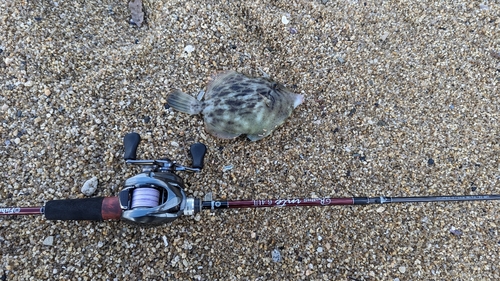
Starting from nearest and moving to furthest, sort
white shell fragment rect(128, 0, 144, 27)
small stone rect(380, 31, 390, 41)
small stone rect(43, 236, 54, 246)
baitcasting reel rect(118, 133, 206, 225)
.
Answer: baitcasting reel rect(118, 133, 206, 225)
small stone rect(43, 236, 54, 246)
white shell fragment rect(128, 0, 144, 27)
small stone rect(380, 31, 390, 41)

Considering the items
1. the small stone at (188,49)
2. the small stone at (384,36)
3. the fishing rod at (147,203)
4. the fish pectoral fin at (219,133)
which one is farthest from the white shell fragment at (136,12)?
the small stone at (384,36)

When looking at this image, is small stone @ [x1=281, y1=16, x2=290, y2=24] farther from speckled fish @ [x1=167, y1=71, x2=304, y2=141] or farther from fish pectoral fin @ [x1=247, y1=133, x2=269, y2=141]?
fish pectoral fin @ [x1=247, y1=133, x2=269, y2=141]

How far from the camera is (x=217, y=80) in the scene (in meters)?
2.93

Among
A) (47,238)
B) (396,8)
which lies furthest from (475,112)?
(47,238)

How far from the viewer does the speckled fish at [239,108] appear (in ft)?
9.02

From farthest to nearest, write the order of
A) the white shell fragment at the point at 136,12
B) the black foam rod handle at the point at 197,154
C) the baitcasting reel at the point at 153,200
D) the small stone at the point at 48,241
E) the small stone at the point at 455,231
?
the white shell fragment at the point at 136,12 < the small stone at the point at 455,231 < the black foam rod handle at the point at 197,154 < the small stone at the point at 48,241 < the baitcasting reel at the point at 153,200

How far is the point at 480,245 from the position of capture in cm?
264

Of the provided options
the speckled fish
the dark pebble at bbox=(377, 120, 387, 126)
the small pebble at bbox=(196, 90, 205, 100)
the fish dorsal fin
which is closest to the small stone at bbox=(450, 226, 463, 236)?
the dark pebble at bbox=(377, 120, 387, 126)

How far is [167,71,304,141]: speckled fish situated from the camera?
2.75 m

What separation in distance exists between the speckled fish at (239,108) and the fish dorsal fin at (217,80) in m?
0.03

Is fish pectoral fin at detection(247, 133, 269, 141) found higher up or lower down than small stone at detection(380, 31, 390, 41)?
lower down

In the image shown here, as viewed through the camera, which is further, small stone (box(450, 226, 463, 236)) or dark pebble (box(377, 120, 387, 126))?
dark pebble (box(377, 120, 387, 126))

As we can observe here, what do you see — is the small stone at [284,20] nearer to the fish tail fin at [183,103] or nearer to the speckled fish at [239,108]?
the speckled fish at [239,108]

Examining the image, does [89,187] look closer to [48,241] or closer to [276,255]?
[48,241]
